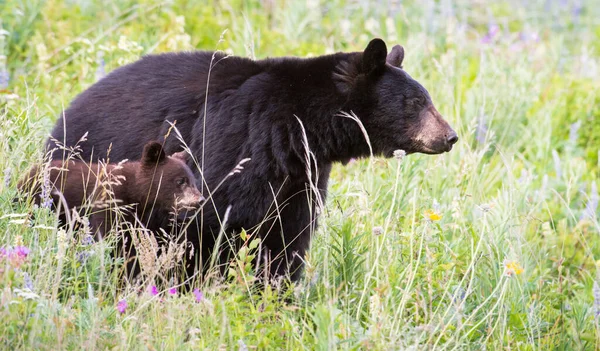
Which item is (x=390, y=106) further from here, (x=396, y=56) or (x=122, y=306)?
(x=122, y=306)

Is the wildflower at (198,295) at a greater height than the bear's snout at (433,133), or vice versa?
the bear's snout at (433,133)

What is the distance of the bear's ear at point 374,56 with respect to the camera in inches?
185

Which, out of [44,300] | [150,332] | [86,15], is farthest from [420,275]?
[86,15]

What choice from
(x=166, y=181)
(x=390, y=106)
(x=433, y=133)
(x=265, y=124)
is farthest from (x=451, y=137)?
(x=166, y=181)

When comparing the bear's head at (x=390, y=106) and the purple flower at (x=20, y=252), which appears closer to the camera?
the purple flower at (x=20, y=252)

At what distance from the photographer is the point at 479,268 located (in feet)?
15.5

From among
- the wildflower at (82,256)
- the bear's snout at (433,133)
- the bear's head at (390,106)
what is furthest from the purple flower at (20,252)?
the bear's snout at (433,133)

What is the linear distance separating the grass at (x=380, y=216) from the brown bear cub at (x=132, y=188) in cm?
16

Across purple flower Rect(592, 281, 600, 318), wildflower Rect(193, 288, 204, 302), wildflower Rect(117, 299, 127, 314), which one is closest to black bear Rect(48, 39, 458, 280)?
wildflower Rect(193, 288, 204, 302)

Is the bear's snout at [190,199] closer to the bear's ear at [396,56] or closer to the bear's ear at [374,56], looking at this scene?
the bear's ear at [374,56]

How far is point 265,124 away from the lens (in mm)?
4605

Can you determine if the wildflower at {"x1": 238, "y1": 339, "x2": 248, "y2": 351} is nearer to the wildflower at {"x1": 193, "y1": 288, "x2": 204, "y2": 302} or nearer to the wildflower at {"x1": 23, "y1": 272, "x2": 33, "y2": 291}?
the wildflower at {"x1": 193, "y1": 288, "x2": 204, "y2": 302}

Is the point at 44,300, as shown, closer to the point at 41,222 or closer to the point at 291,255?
the point at 41,222

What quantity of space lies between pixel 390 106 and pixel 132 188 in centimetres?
141
